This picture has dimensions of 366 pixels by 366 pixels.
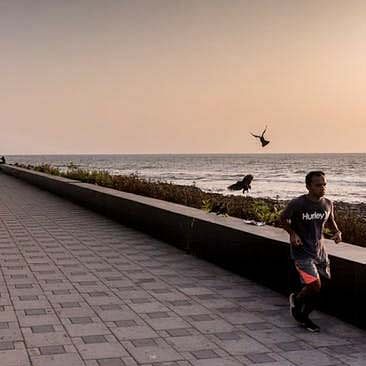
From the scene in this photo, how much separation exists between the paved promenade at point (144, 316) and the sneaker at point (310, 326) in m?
0.07

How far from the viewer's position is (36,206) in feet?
59.1

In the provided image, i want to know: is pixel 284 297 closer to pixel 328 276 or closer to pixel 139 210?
pixel 328 276

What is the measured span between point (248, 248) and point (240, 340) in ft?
8.67

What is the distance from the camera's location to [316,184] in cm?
561

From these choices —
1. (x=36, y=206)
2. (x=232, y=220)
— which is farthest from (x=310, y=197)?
(x=36, y=206)

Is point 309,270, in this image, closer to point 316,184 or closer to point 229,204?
point 316,184

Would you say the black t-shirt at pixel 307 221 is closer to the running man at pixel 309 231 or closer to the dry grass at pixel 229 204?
the running man at pixel 309 231

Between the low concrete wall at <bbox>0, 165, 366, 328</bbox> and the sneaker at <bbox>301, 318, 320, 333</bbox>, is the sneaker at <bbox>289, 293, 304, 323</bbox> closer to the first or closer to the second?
the sneaker at <bbox>301, 318, 320, 333</bbox>

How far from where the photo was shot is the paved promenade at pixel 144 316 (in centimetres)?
495

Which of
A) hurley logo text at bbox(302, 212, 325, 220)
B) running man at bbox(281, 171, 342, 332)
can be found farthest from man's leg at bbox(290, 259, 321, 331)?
hurley logo text at bbox(302, 212, 325, 220)

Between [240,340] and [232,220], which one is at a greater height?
[232,220]

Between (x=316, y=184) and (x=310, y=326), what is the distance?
1.27 meters

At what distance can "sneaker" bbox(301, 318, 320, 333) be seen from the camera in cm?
567

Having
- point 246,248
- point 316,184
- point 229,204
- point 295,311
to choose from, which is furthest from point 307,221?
point 229,204
